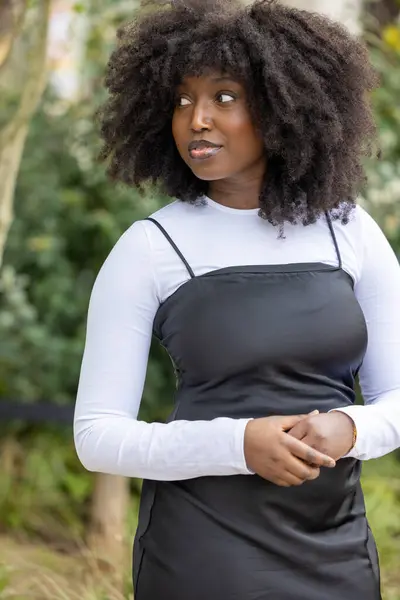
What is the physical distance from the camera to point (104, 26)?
482 cm

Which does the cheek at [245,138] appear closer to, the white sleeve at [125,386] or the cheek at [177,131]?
the cheek at [177,131]

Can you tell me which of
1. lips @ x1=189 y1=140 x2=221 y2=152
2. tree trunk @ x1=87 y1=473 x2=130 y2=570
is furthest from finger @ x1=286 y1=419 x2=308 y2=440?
tree trunk @ x1=87 y1=473 x2=130 y2=570

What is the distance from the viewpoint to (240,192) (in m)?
2.06

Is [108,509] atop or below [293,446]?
below

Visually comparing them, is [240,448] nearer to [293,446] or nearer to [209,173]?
[293,446]

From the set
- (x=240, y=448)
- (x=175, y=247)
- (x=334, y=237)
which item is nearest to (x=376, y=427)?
(x=240, y=448)

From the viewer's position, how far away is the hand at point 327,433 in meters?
1.79

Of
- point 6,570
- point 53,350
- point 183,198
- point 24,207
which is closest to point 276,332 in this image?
point 183,198

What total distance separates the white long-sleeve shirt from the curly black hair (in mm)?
68

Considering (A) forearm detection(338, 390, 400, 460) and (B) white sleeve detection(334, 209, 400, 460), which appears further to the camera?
(B) white sleeve detection(334, 209, 400, 460)

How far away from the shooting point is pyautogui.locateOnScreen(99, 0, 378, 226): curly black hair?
1.96 metres

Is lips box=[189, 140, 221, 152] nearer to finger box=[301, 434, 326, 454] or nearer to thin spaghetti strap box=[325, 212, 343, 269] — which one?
thin spaghetti strap box=[325, 212, 343, 269]

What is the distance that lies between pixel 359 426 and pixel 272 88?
655mm

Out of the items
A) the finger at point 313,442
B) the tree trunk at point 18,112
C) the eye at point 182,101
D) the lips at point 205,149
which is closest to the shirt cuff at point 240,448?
the finger at point 313,442
